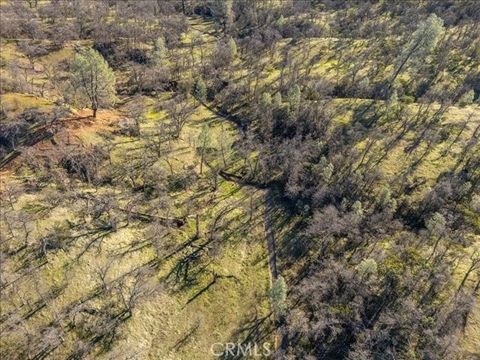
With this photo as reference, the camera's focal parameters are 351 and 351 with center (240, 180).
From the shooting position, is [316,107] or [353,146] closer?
[353,146]

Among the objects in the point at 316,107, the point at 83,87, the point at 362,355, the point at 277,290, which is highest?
the point at 83,87

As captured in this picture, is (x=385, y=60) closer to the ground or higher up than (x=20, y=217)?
higher up

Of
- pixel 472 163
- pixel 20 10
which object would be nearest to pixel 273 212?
pixel 472 163

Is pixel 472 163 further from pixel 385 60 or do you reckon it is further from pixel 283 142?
pixel 385 60

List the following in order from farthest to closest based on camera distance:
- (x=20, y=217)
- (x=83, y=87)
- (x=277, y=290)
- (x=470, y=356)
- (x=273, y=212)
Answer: (x=83, y=87)
(x=273, y=212)
(x=20, y=217)
(x=277, y=290)
(x=470, y=356)

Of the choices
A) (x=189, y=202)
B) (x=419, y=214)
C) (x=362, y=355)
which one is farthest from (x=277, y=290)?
(x=419, y=214)

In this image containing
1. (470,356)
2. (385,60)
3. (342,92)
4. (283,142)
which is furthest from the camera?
(385,60)
